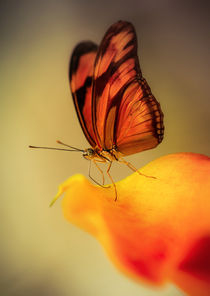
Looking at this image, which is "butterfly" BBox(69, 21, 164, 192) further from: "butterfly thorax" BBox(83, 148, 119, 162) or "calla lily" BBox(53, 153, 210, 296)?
"calla lily" BBox(53, 153, 210, 296)

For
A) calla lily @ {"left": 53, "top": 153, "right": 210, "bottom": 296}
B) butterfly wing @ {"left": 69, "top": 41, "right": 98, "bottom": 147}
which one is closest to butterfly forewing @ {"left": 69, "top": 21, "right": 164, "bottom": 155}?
butterfly wing @ {"left": 69, "top": 41, "right": 98, "bottom": 147}

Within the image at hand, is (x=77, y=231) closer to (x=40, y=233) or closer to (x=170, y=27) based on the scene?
(x=40, y=233)

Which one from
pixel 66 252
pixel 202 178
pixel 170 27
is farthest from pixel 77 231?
pixel 170 27

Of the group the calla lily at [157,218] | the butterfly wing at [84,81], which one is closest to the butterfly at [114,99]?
the butterfly wing at [84,81]

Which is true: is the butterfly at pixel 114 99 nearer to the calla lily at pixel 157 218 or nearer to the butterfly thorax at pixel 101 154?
the butterfly thorax at pixel 101 154

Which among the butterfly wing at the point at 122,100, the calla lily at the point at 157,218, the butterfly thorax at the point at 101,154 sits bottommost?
the calla lily at the point at 157,218
